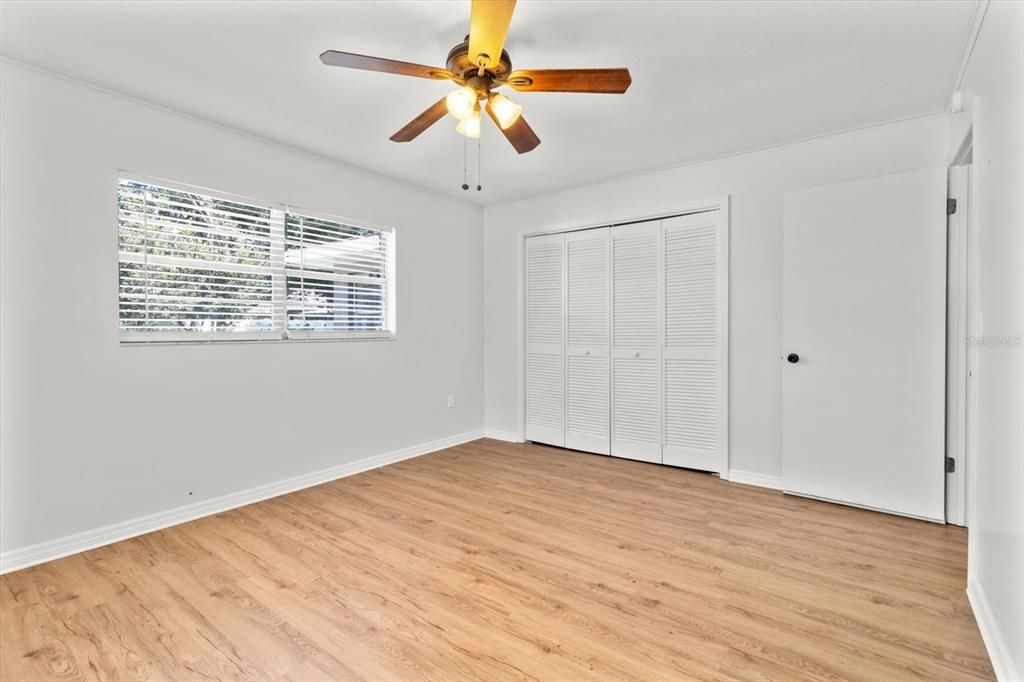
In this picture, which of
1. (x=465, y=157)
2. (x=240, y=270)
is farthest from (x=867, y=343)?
(x=240, y=270)

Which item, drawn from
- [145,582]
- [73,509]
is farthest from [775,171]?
[73,509]

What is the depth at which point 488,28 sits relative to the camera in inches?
67.2

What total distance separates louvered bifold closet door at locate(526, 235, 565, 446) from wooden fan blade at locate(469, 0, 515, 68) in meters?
2.83

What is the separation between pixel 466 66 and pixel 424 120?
0.40 meters

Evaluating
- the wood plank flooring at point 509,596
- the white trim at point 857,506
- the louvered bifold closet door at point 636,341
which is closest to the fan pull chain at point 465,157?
the louvered bifold closet door at point 636,341

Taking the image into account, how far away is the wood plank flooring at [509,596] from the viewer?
1652 mm

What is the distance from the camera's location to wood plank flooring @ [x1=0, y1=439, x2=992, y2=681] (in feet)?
5.42

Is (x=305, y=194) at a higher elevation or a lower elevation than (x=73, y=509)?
higher

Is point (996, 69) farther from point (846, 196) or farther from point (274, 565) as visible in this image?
point (274, 565)

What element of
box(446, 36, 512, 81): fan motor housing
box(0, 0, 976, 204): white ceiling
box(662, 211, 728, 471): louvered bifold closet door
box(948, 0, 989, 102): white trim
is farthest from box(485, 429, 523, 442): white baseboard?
box(948, 0, 989, 102): white trim

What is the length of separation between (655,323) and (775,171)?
4.72 ft

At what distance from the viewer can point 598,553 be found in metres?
2.46

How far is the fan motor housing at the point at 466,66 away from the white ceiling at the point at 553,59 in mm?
169

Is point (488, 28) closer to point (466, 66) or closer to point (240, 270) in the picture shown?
point (466, 66)
